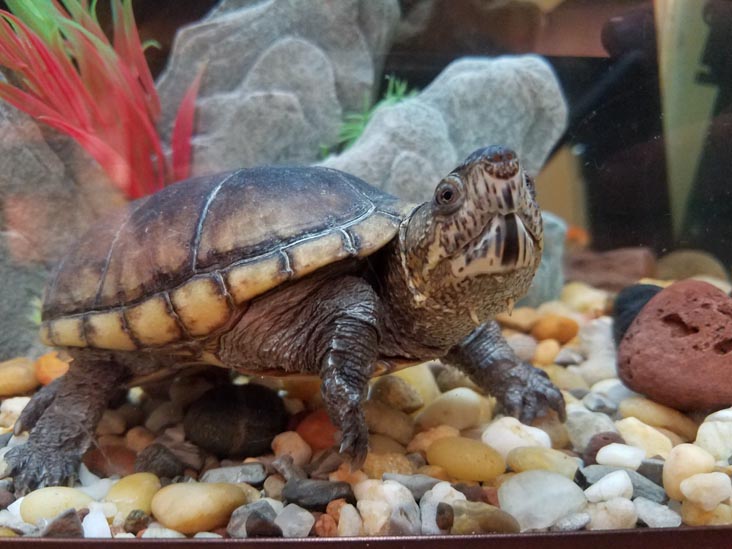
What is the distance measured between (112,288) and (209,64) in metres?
1.84

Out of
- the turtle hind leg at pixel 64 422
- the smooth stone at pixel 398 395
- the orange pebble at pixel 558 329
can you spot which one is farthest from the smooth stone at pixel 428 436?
the orange pebble at pixel 558 329

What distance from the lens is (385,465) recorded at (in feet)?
5.49

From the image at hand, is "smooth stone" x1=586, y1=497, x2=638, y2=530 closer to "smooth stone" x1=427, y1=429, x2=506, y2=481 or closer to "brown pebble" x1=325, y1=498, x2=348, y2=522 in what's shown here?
"smooth stone" x1=427, y1=429, x2=506, y2=481

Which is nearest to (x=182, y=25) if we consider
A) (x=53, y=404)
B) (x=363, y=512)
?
(x=53, y=404)

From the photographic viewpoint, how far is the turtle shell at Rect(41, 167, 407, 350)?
1723 mm

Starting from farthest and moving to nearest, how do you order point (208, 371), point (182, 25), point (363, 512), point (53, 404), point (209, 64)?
point (209, 64) < point (182, 25) < point (208, 371) < point (53, 404) < point (363, 512)

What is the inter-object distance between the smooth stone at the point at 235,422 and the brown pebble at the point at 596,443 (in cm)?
107

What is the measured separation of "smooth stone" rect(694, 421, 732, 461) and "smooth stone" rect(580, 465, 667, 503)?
12.1 inches

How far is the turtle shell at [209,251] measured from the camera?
67.8 inches

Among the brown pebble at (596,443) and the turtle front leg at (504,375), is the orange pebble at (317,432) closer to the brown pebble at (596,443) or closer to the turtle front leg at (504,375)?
the turtle front leg at (504,375)

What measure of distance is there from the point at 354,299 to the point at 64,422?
1166 millimetres

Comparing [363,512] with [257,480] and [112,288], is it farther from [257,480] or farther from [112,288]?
[112,288]

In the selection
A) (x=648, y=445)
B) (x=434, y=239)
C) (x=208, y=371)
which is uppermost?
(x=434, y=239)

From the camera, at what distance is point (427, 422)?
6.59 ft
